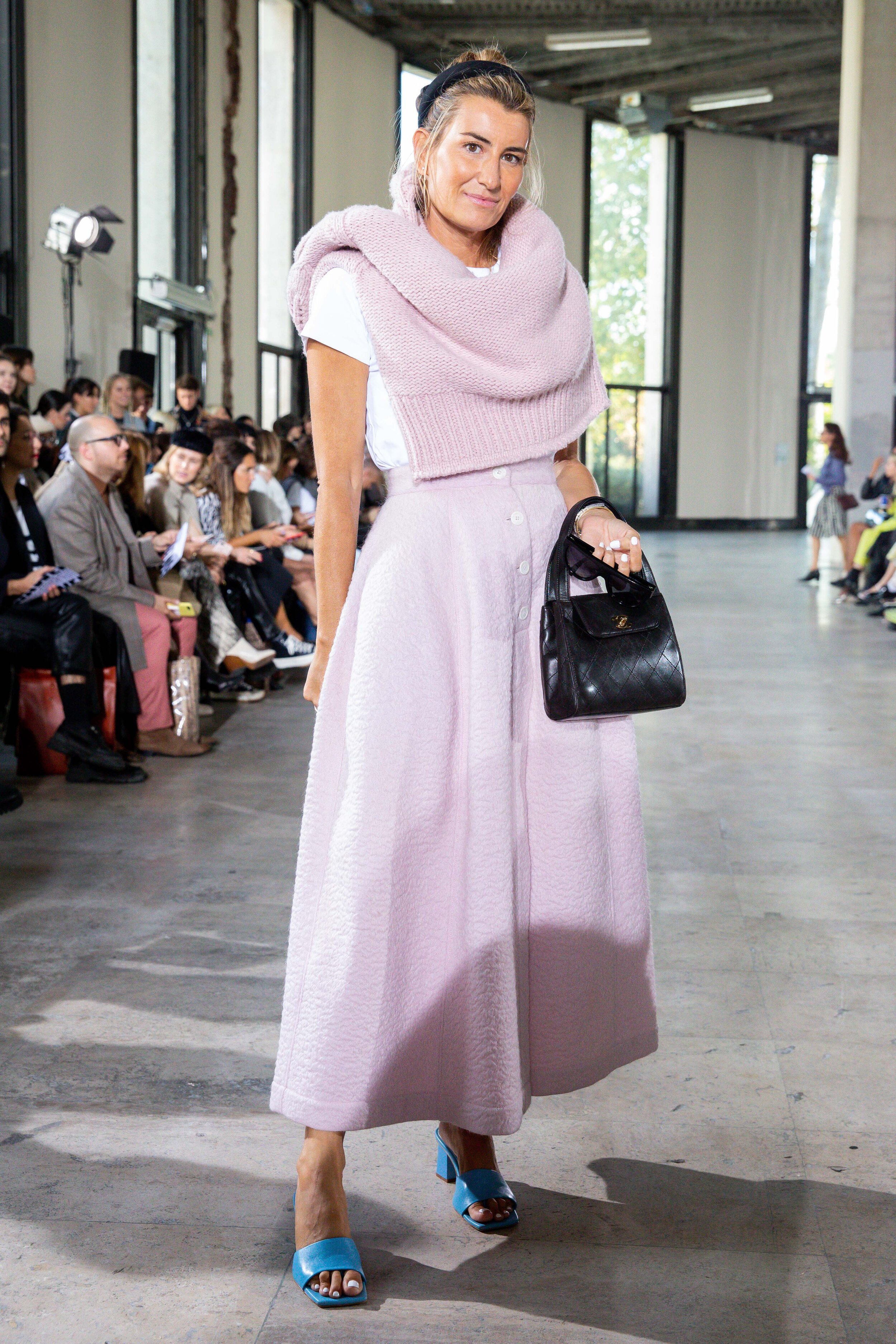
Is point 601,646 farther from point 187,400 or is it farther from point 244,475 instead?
point 187,400

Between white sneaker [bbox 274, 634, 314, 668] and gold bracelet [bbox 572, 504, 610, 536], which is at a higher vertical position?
gold bracelet [bbox 572, 504, 610, 536]

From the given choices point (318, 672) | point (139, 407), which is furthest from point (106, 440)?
point (318, 672)

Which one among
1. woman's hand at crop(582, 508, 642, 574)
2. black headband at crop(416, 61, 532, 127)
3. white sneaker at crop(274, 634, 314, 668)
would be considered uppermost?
black headband at crop(416, 61, 532, 127)

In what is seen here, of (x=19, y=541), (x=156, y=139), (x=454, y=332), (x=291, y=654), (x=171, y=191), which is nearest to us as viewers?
(x=454, y=332)

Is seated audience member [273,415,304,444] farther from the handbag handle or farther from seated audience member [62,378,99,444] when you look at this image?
the handbag handle

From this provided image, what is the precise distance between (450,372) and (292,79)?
50.8 ft

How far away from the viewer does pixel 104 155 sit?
10.9 m

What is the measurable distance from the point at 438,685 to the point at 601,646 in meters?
0.21

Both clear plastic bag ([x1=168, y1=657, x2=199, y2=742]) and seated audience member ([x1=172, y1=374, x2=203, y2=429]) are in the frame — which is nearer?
clear plastic bag ([x1=168, y1=657, x2=199, y2=742])

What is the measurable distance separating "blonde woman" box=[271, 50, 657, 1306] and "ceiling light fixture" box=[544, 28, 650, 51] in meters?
17.5

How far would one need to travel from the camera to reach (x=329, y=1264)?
1.77m

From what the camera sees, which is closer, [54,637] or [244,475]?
[54,637]

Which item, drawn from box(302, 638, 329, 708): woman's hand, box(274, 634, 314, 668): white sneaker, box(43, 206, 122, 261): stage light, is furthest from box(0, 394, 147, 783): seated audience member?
box(43, 206, 122, 261): stage light

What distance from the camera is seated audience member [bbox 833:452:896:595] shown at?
36.0 feet
